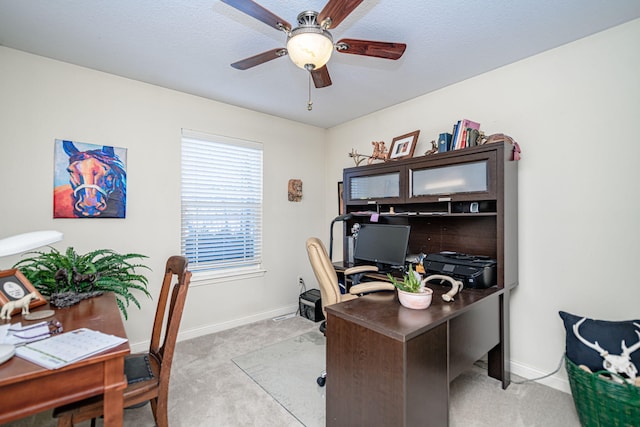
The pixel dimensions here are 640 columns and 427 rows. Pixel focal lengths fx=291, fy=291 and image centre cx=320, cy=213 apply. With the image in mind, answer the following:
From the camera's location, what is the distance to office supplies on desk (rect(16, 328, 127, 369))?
991 millimetres

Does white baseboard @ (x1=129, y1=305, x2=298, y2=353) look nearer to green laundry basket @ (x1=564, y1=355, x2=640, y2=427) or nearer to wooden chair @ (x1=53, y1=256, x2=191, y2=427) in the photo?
wooden chair @ (x1=53, y1=256, x2=191, y2=427)

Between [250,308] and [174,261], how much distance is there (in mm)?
1956

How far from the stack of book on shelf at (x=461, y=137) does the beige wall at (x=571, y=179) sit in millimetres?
288

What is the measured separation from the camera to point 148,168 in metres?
2.85

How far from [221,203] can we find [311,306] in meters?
1.64

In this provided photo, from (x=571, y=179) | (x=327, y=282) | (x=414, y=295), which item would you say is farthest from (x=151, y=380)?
(x=571, y=179)

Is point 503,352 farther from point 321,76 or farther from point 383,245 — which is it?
point 321,76

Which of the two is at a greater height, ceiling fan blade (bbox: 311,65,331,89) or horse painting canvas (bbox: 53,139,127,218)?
ceiling fan blade (bbox: 311,65,331,89)

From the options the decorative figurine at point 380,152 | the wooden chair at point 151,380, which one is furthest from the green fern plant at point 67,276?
the decorative figurine at point 380,152

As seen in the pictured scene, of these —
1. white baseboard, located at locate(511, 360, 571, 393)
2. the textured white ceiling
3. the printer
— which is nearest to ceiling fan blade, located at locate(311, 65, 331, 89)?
the textured white ceiling

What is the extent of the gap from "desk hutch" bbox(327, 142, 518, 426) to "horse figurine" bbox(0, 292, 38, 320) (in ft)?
5.00

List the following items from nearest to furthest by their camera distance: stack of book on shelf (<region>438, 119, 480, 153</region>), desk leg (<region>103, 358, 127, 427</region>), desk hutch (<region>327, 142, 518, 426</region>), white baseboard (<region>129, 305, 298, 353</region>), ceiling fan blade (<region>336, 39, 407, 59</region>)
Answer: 1. desk leg (<region>103, 358, 127, 427</region>)
2. desk hutch (<region>327, 142, 518, 426</region>)
3. ceiling fan blade (<region>336, 39, 407, 59</region>)
4. stack of book on shelf (<region>438, 119, 480, 153</region>)
5. white baseboard (<region>129, 305, 298, 353</region>)

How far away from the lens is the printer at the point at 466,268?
2111 millimetres

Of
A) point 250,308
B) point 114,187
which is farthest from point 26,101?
point 250,308
